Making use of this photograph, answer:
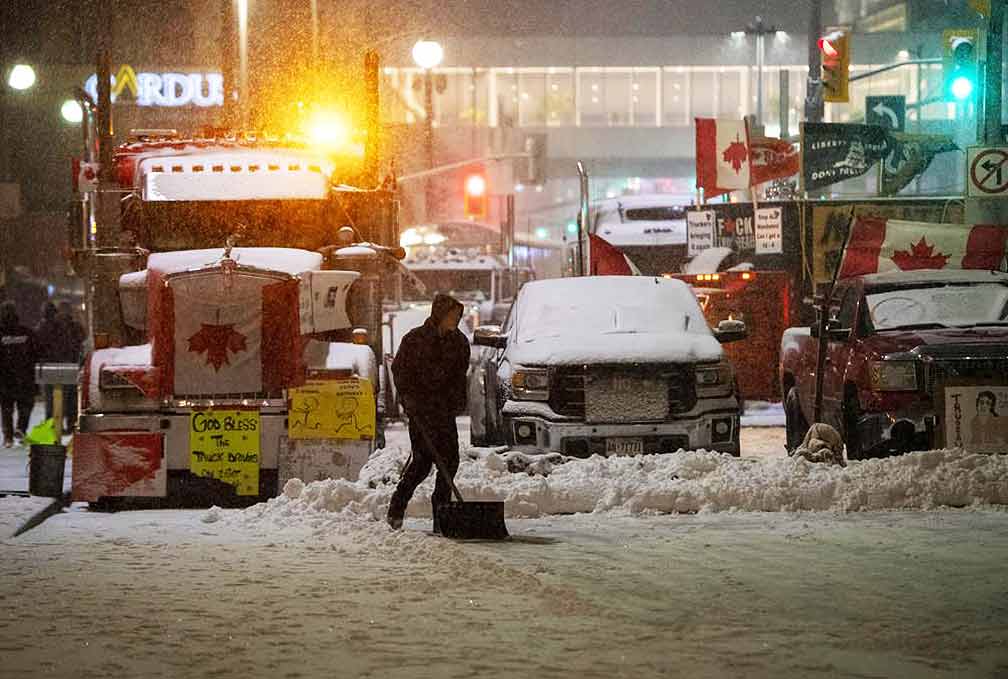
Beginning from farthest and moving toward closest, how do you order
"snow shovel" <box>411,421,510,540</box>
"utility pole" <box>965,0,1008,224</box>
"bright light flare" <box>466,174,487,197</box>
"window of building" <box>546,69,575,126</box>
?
1. "window of building" <box>546,69,575,126</box>
2. "bright light flare" <box>466,174,487,197</box>
3. "utility pole" <box>965,0,1008,224</box>
4. "snow shovel" <box>411,421,510,540</box>

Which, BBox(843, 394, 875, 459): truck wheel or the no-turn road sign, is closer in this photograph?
BBox(843, 394, 875, 459): truck wheel

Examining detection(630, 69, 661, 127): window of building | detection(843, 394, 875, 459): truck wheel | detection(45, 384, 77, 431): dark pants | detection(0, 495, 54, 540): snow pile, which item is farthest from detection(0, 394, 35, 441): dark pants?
detection(630, 69, 661, 127): window of building

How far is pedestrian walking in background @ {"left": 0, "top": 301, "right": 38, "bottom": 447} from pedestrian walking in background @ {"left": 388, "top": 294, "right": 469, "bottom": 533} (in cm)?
1069

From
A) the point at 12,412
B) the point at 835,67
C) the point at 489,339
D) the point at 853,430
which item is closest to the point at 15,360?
the point at 12,412

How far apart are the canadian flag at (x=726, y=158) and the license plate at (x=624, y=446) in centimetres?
1373

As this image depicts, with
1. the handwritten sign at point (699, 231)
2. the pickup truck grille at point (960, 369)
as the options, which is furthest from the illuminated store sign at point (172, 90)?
the pickup truck grille at point (960, 369)

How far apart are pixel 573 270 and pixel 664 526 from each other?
18327mm

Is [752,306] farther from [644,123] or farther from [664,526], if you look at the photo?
[644,123]

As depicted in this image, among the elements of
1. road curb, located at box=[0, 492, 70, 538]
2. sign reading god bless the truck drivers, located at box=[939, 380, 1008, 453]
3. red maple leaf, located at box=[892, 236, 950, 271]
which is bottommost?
road curb, located at box=[0, 492, 70, 538]

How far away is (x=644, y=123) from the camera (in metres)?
83.4

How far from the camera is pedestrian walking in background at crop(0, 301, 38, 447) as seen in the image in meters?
20.8

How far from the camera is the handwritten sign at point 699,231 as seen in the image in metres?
26.5

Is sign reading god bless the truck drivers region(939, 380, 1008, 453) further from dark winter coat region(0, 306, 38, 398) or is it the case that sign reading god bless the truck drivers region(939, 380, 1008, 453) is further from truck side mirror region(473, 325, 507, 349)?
dark winter coat region(0, 306, 38, 398)

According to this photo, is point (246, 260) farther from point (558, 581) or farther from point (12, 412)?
point (12, 412)
